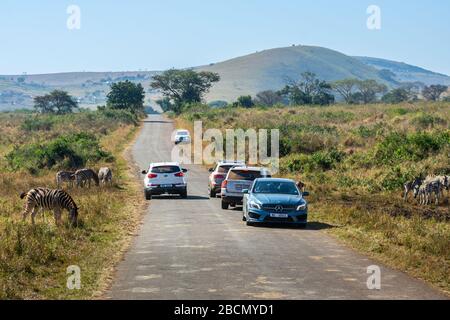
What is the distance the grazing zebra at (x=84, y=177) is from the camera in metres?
39.6

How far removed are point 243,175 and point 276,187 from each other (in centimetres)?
463

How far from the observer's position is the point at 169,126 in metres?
110

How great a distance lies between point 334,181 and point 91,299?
97.0 ft

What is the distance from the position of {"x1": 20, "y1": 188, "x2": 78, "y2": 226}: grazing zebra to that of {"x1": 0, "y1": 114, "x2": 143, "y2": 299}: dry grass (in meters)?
0.39

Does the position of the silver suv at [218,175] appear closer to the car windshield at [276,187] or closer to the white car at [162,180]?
the white car at [162,180]

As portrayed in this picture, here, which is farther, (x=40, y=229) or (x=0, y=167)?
(x=0, y=167)

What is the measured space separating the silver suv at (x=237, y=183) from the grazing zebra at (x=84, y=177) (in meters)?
10.00

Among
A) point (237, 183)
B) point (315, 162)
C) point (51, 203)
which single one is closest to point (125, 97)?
point (315, 162)

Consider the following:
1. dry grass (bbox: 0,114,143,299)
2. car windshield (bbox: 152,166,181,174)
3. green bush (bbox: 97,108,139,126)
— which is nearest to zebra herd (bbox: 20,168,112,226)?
dry grass (bbox: 0,114,143,299)

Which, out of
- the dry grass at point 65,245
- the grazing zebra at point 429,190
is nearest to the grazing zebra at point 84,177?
the dry grass at point 65,245

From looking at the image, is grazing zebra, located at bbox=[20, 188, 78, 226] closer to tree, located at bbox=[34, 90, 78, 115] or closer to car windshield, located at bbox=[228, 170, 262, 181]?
car windshield, located at bbox=[228, 170, 262, 181]

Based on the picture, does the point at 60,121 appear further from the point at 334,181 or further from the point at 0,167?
the point at 334,181
